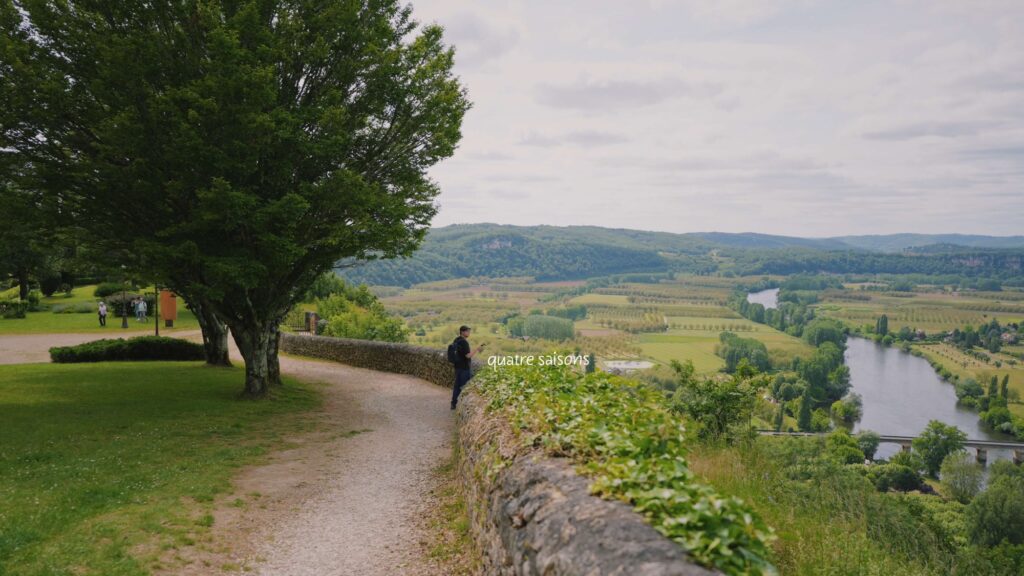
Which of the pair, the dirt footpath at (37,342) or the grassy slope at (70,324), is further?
the grassy slope at (70,324)

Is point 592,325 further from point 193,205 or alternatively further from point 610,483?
point 610,483

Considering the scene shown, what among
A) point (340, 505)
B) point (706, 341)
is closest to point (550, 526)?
point (340, 505)

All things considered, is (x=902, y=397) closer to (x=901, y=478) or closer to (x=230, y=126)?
(x=901, y=478)

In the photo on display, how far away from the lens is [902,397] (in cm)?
10038

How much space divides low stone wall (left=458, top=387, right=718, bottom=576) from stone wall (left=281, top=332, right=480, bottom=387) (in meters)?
11.3

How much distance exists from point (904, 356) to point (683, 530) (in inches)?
6497

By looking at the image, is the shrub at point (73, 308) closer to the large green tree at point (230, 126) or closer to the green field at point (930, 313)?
the large green tree at point (230, 126)

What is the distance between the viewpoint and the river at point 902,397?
79875 mm

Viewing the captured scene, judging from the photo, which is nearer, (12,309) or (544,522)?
(544,522)

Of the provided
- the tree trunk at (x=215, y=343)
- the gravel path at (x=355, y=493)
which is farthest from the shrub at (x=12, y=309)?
the gravel path at (x=355, y=493)

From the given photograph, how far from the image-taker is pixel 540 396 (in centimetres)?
781

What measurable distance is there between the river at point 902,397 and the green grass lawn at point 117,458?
6445 centimetres

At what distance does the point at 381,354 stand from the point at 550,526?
955 inches

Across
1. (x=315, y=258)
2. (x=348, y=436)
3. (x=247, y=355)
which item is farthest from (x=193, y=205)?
(x=348, y=436)
